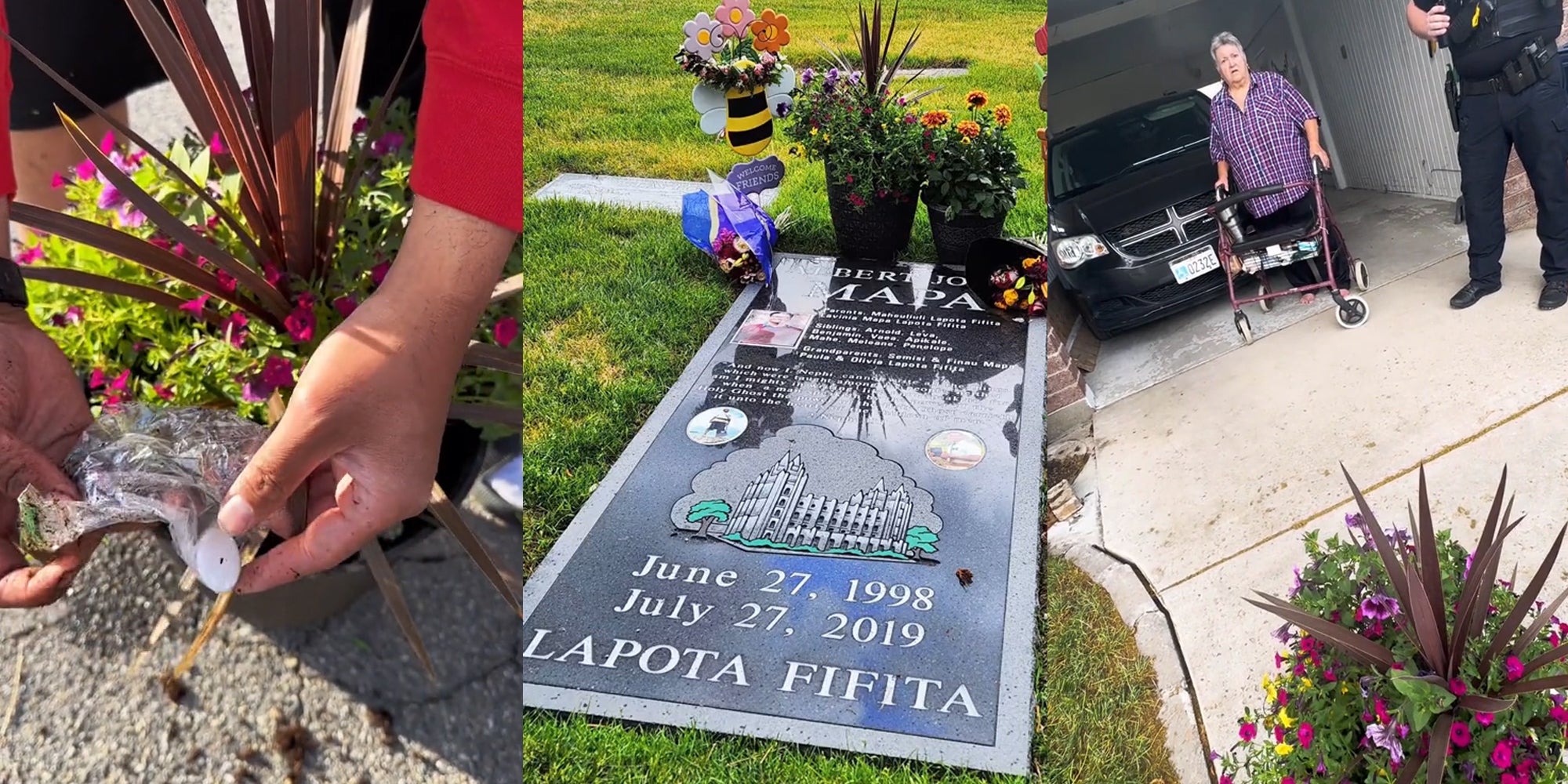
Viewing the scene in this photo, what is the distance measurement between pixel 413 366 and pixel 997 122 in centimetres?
205

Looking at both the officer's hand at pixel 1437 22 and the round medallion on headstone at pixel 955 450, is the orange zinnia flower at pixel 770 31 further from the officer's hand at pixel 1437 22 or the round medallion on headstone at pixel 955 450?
the officer's hand at pixel 1437 22

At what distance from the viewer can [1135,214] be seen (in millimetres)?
1492

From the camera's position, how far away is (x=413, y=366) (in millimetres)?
1333

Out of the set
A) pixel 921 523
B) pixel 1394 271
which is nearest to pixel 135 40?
pixel 921 523

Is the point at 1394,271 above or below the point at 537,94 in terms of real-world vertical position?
below

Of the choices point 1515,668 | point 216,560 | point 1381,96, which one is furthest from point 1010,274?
point 216,560

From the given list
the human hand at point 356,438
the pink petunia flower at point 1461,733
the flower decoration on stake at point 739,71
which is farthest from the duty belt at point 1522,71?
the flower decoration on stake at point 739,71

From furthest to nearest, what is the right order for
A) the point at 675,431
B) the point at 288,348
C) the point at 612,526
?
the point at 675,431
the point at 612,526
the point at 288,348

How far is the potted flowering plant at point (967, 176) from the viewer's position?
9.80 ft

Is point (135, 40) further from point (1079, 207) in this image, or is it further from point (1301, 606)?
point (1301, 606)

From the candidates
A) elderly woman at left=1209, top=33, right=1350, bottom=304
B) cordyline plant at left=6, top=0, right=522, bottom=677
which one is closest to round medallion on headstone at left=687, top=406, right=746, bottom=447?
cordyline plant at left=6, top=0, right=522, bottom=677

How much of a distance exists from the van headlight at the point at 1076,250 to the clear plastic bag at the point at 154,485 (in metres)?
1.27

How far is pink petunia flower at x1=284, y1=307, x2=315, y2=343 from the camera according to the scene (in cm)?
169

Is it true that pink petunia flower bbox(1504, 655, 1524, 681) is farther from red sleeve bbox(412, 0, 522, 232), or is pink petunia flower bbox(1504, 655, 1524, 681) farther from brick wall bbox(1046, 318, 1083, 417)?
red sleeve bbox(412, 0, 522, 232)
